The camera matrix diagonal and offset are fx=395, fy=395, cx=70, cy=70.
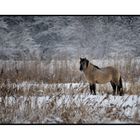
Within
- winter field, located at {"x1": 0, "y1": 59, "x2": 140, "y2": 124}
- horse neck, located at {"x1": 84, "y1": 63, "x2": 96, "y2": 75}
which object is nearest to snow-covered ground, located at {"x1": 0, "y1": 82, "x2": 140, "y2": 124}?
winter field, located at {"x1": 0, "y1": 59, "x2": 140, "y2": 124}

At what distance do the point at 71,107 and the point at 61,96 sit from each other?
14cm

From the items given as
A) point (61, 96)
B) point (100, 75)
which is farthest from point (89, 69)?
point (61, 96)

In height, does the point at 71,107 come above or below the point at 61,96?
below

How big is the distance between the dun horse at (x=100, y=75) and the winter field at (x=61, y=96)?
4cm

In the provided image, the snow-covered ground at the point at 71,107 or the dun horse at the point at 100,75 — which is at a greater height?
the dun horse at the point at 100,75

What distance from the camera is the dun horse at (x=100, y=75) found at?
374cm

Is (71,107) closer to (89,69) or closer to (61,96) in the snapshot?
(61,96)

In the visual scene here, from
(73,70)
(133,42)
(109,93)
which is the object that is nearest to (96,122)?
(109,93)

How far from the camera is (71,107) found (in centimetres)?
374

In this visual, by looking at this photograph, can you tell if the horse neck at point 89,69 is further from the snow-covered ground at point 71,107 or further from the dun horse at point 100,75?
the snow-covered ground at point 71,107

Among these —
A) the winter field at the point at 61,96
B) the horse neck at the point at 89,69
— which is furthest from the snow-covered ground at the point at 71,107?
the horse neck at the point at 89,69

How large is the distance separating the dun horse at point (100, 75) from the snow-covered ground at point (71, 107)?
8 centimetres
